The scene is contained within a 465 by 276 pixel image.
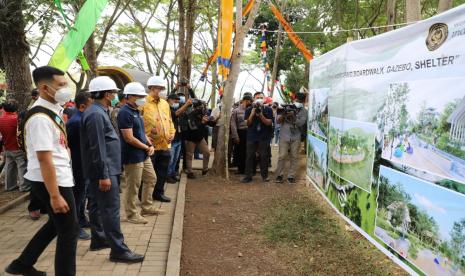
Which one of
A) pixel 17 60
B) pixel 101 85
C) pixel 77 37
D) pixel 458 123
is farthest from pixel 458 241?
pixel 17 60

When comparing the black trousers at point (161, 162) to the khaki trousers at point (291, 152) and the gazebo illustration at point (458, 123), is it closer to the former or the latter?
the khaki trousers at point (291, 152)

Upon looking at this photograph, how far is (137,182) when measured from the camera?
5.29 m

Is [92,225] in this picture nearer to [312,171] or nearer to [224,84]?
[312,171]

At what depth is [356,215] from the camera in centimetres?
453

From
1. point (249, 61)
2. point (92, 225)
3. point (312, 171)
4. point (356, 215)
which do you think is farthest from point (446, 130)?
point (249, 61)

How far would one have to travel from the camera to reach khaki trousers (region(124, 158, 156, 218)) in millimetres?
5227

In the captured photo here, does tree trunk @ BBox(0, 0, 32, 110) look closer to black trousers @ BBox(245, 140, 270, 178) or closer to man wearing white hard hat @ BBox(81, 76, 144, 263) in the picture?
man wearing white hard hat @ BBox(81, 76, 144, 263)

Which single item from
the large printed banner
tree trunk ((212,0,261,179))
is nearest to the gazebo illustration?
the large printed banner

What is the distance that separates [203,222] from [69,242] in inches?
115

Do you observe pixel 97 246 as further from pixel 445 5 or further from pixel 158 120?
pixel 445 5

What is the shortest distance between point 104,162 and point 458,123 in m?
2.99

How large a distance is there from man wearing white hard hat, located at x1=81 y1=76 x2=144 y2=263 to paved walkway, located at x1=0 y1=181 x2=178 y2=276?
17 centimetres

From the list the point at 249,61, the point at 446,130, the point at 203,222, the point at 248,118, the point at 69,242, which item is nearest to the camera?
the point at 446,130

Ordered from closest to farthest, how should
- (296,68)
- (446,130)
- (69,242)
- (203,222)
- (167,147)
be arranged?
(446,130) → (69,242) → (203,222) → (167,147) → (296,68)
